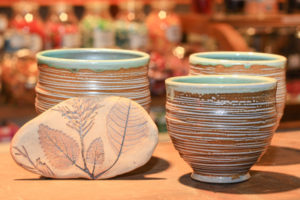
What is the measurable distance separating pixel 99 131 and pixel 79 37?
6.71 feet

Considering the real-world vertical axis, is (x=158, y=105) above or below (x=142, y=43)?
below

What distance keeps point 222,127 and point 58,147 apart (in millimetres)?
234

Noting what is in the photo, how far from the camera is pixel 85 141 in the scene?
32.6 inches

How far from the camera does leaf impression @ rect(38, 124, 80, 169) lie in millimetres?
825

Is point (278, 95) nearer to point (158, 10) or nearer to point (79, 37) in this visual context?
point (79, 37)

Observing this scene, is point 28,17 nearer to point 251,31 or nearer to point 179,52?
point 179,52

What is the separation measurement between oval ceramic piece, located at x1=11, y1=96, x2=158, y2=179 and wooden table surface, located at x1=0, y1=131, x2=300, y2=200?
0.06ft

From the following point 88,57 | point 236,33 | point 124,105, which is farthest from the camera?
point 236,33

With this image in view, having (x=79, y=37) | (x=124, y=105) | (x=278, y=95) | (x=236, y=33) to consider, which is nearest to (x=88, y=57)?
(x=124, y=105)

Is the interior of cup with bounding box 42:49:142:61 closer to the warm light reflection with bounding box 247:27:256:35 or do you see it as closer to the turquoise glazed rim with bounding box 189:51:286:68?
the turquoise glazed rim with bounding box 189:51:286:68

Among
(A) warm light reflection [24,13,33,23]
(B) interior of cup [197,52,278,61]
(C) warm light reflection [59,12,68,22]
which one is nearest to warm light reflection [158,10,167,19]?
(C) warm light reflection [59,12,68,22]

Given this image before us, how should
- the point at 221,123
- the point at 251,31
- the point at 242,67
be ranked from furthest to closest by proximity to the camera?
the point at 251,31, the point at 242,67, the point at 221,123

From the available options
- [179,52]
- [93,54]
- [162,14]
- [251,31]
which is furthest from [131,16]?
[93,54]

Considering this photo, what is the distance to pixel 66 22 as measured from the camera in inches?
114
